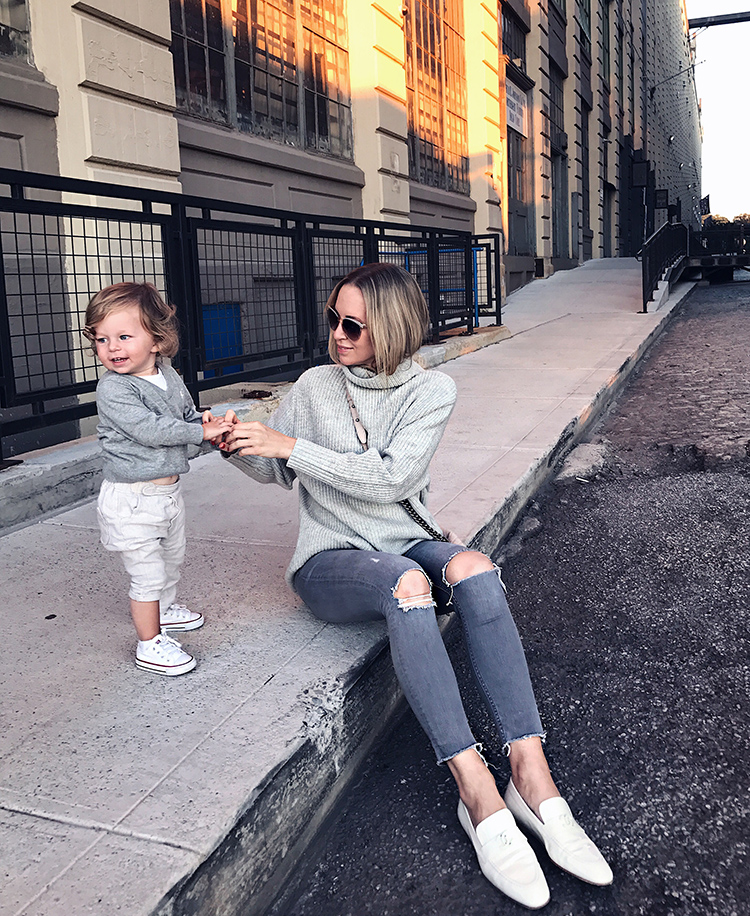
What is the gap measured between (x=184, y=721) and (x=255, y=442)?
747 millimetres

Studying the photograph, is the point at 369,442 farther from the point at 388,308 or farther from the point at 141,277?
the point at 141,277

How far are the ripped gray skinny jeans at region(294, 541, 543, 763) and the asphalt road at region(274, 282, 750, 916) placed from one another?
0.25 metres

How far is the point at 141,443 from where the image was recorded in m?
2.45

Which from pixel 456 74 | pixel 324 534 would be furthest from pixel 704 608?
pixel 456 74

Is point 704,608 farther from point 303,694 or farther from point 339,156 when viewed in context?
point 339,156

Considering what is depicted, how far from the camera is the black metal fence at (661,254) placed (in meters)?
14.9

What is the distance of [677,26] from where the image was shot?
51656mm

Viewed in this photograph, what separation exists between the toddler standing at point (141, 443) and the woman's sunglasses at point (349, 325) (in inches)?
17.4

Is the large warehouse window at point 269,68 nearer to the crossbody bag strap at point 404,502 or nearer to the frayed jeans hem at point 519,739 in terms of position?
the crossbody bag strap at point 404,502

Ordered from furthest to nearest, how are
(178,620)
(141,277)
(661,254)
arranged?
(661,254), (141,277), (178,620)

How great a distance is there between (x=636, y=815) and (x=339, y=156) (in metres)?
9.57

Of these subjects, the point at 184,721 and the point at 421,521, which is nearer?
the point at 184,721

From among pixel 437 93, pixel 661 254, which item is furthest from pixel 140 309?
pixel 661 254

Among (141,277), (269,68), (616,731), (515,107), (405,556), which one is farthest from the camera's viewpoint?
(515,107)
